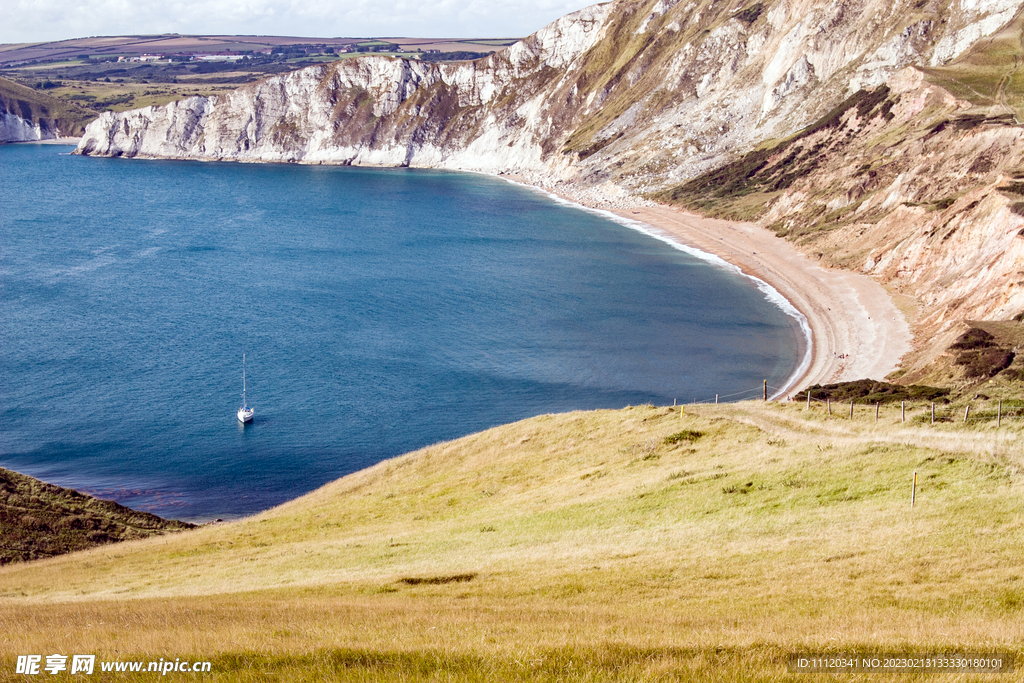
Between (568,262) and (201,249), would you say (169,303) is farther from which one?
(568,262)

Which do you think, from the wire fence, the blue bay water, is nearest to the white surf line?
the blue bay water

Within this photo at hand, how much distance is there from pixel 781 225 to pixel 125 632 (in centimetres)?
12693

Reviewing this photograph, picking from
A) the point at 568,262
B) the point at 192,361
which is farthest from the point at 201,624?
the point at 568,262

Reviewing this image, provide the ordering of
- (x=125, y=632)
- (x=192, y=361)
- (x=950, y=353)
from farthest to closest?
(x=192, y=361), (x=950, y=353), (x=125, y=632)

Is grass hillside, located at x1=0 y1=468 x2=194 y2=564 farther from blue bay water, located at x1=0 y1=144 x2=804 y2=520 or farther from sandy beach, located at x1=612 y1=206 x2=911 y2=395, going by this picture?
sandy beach, located at x1=612 y1=206 x2=911 y2=395

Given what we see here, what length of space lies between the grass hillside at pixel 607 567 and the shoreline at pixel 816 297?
32990mm

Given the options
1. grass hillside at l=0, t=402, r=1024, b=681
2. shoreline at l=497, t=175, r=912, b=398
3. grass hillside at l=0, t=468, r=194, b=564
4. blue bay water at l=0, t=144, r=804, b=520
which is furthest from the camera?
shoreline at l=497, t=175, r=912, b=398

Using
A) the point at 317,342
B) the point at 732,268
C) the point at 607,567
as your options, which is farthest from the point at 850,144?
the point at 607,567

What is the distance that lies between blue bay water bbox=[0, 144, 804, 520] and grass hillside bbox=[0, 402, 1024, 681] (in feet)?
62.4

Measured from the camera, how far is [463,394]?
69.4 m

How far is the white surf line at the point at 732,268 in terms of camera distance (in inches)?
2886

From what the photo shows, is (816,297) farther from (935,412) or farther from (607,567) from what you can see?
(607,567)

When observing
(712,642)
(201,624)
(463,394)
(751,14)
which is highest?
(751,14)

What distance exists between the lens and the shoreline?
232 ft
